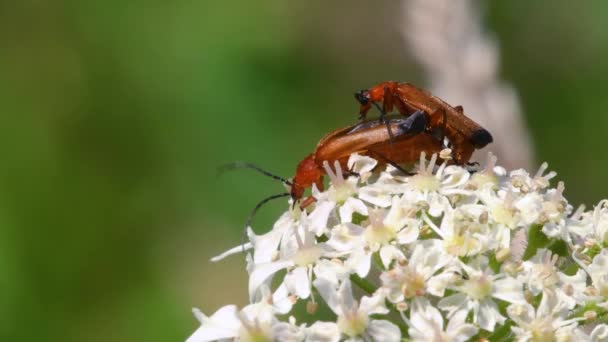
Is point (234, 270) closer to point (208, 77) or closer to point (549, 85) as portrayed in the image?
point (208, 77)

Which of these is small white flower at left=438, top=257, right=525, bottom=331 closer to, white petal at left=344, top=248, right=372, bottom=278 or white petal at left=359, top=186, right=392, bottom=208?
white petal at left=344, top=248, right=372, bottom=278

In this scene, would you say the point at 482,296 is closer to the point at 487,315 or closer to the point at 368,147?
the point at 487,315

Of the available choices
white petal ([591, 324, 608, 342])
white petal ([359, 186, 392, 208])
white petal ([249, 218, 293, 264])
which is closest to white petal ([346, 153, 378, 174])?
white petal ([359, 186, 392, 208])

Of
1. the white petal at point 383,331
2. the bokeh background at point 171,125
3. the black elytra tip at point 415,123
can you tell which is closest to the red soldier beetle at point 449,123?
the black elytra tip at point 415,123

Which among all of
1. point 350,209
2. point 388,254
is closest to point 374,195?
point 350,209

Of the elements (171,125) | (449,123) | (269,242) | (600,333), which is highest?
(449,123)

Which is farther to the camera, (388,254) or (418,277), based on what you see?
(388,254)
